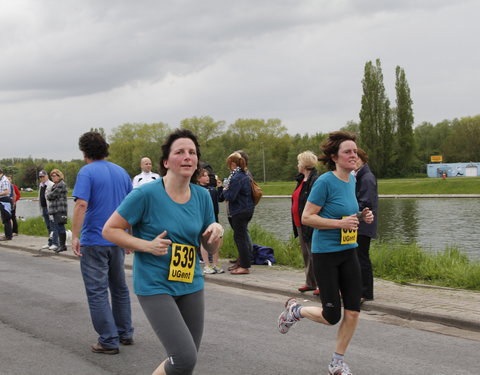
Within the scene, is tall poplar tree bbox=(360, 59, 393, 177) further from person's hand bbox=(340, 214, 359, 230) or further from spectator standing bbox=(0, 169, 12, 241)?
person's hand bbox=(340, 214, 359, 230)

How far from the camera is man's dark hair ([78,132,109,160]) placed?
18.5 ft

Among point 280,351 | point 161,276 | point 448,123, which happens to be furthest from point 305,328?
point 448,123

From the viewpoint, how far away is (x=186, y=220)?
3602 mm

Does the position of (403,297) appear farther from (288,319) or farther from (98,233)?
(98,233)

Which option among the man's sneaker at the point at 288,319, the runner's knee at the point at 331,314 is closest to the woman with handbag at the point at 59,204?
the man's sneaker at the point at 288,319

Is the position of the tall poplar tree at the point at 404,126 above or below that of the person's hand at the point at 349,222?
above

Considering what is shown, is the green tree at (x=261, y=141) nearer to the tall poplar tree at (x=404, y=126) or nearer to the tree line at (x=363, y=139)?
the tree line at (x=363, y=139)

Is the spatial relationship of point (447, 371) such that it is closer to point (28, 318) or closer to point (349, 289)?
point (349, 289)

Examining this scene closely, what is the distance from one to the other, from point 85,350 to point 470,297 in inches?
188

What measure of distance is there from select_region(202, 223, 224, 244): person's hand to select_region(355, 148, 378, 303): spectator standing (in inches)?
152

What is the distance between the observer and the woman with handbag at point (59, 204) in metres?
13.5

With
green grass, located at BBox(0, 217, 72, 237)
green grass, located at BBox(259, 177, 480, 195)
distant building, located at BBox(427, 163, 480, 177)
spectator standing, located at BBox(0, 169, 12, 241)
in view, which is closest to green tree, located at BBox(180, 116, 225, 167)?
distant building, located at BBox(427, 163, 480, 177)

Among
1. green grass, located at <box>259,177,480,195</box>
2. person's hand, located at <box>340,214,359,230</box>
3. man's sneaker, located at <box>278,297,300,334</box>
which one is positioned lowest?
green grass, located at <box>259,177,480,195</box>

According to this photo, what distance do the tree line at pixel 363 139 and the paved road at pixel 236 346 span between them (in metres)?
72.7
